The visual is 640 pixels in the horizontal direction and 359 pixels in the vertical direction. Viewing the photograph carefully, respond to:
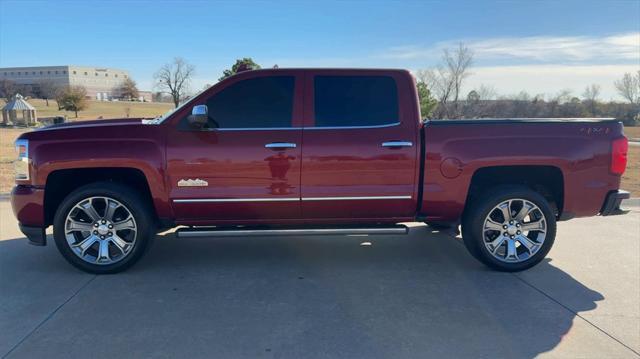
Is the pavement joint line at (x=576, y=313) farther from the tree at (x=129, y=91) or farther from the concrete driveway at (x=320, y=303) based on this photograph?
the tree at (x=129, y=91)

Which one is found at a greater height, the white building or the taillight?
the white building

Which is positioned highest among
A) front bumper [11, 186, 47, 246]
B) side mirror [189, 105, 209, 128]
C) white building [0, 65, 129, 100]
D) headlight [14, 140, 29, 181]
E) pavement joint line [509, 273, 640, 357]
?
white building [0, 65, 129, 100]

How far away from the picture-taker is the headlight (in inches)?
174

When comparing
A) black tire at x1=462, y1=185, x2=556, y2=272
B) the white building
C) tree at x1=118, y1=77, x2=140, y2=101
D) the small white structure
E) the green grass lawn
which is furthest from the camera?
the white building

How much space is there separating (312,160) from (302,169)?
0.13m

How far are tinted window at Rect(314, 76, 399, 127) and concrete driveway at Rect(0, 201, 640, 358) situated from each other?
59.0 inches

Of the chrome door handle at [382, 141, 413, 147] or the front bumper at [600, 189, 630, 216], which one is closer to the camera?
the chrome door handle at [382, 141, 413, 147]

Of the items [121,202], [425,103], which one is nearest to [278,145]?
[121,202]

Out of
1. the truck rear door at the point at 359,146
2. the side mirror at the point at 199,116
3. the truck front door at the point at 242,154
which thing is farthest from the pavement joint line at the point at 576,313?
the side mirror at the point at 199,116

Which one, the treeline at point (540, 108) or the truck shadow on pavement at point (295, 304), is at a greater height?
the treeline at point (540, 108)

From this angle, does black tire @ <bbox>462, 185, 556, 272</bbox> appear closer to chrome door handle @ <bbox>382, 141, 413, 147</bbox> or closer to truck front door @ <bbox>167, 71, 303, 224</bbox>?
chrome door handle @ <bbox>382, 141, 413, 147</bbox>

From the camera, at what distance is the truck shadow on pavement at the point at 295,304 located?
326 centimetres

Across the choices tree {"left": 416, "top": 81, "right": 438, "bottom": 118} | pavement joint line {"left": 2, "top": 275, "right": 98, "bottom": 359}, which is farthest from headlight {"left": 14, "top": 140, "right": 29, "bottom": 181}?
tree {"left": 416, "top": 81, "right": 438, "bottom": 118}

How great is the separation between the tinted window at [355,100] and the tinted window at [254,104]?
31 centimetres
